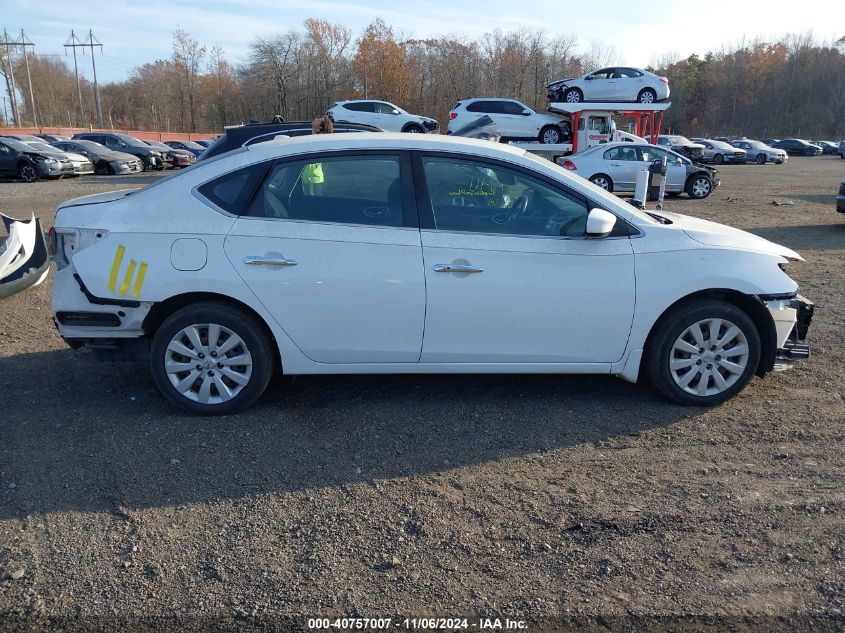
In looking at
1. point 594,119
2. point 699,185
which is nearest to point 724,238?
point 699,185

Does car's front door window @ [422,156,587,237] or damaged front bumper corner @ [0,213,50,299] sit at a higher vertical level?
car's front door window @ [422,156,587,237]

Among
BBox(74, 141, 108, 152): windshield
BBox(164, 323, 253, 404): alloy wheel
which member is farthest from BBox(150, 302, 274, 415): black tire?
BBox(74, 141, 108, 152): windshield

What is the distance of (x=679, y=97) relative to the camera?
88.4 metres

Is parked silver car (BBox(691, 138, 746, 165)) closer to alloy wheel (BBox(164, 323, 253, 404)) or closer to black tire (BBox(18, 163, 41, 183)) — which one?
black tire (BBox(18, 163, 41, 183))

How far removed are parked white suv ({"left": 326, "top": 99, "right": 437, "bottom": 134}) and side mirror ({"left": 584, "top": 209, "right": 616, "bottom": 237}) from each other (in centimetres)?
2052

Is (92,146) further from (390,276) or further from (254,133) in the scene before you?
(390,276)

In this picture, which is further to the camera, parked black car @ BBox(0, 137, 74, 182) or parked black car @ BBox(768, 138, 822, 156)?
parked black car @ BBox(768, 138, 822, 156)

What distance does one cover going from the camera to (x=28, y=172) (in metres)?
22.6

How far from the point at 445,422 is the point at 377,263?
1.12m

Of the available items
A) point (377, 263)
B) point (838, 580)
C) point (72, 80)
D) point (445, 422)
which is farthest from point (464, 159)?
point (72, 80)

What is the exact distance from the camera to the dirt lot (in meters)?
2.57

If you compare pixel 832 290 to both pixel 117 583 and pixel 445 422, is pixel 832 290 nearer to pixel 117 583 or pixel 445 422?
pixel 445 422

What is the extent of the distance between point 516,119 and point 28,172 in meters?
17.3

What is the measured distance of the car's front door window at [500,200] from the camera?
13.6ft
